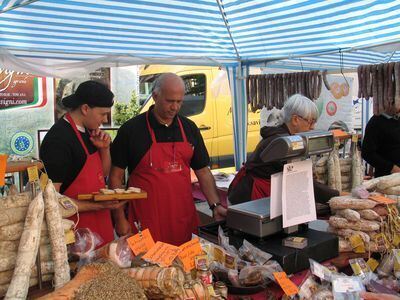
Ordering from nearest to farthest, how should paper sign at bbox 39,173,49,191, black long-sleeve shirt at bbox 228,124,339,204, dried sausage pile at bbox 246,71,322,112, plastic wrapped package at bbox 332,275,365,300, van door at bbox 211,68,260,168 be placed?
paper sign at bbox 39,173,49,191
plastic wrapped package at bbox 332,275,365,300
black long-sleeve shirt at bbox 228,124,339,204
dried sausage pile at bbox 246,71,322,112
van door at bbox 211,68,260,168

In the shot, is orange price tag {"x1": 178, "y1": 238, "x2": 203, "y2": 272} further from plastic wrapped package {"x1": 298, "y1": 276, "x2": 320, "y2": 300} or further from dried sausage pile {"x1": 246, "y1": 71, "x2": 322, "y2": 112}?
dried sausage pile {"x1": 246, "y1": 71, "x2": 322, "y2": 112}

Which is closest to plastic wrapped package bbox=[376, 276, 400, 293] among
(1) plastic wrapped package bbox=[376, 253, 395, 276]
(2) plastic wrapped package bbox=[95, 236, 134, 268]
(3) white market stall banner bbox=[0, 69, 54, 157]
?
(1) plastic wrapped package bbox=[376, 253, 395, 276]

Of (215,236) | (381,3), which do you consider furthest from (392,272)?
(381,3)

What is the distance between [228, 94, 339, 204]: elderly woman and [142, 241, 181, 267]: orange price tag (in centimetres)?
127

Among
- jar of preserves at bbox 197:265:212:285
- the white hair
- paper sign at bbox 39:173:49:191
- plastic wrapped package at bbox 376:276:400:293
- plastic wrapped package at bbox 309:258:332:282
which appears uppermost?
the white hair

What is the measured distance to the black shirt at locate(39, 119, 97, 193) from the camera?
2297 mm

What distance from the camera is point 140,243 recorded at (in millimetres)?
1604

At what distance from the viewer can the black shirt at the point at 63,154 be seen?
7.54 ft

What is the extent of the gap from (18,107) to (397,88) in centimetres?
533

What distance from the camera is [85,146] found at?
2463 millimetres

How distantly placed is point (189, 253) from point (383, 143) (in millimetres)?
3583

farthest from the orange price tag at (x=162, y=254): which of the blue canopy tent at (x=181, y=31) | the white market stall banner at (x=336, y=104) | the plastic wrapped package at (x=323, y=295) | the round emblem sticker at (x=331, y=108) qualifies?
the round emblem sticker at (x=331, y=108)

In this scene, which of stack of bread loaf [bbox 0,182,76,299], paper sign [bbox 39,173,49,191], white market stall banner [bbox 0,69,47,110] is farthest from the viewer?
white market stall banner [bbox 0,69,47,110]

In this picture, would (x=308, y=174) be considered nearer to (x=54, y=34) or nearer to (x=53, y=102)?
(x=54, y=34)
